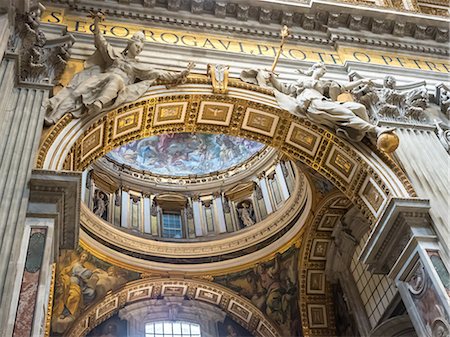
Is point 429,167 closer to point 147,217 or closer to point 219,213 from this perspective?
point 219,213

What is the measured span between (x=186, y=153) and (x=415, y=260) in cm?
1033

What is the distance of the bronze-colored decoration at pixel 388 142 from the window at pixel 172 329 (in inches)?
287

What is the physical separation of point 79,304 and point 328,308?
5.77 meters

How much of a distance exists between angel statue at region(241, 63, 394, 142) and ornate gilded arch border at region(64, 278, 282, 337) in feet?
19.1

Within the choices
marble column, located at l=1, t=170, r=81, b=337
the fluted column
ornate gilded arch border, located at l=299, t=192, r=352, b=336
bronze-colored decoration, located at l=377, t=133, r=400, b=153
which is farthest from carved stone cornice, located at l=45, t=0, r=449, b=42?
marble column, located at l=1, t=170, r=81, b=337

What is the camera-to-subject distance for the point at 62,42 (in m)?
8.91

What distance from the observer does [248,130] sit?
10.2 metres

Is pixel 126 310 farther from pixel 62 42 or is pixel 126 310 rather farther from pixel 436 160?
pixel 436 160

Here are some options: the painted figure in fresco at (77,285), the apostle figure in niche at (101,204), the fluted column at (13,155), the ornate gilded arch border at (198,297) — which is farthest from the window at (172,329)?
the fluted column at (13,155)

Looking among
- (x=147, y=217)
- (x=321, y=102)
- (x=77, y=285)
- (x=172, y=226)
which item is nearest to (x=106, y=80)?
(x=321, y=102)

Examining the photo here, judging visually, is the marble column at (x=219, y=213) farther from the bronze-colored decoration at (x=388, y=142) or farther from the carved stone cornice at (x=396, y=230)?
the bronze-colored decoration at (x=388, y=142)

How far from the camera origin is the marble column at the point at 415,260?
7.36 m

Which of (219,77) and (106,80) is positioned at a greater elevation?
(219,77)

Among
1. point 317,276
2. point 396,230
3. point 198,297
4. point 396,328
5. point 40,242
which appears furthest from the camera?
point 198,297
